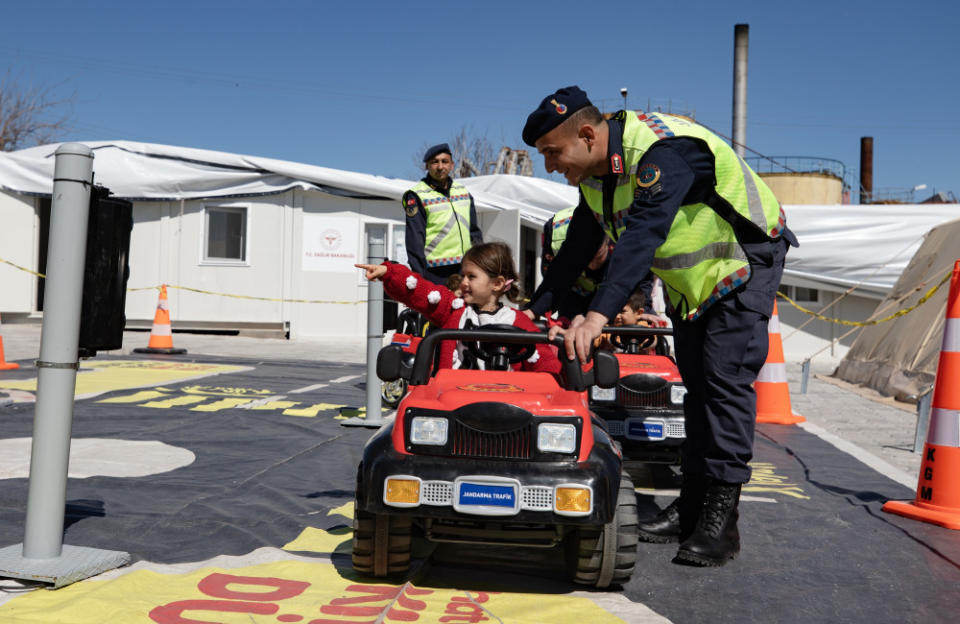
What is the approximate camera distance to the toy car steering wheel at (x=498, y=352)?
336cm

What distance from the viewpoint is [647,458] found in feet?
14.1

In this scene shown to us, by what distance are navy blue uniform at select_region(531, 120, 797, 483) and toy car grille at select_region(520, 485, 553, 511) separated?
73 cm

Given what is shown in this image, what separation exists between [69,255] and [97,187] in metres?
0.28

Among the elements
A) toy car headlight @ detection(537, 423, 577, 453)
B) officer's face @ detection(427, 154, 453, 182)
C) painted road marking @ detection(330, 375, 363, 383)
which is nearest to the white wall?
painted road marking @ detection(330, 375, 363, 383)

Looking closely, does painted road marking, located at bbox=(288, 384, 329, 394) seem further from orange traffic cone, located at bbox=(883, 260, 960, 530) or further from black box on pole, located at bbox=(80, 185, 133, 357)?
orange traffic cone, located at bbox=(883, 260, 960, 530)

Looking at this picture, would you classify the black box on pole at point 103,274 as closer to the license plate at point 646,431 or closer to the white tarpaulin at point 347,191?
the license plate at point 646,431

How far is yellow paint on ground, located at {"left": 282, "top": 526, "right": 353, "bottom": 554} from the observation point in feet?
9.69

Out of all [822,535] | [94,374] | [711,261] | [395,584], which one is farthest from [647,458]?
[94,374]

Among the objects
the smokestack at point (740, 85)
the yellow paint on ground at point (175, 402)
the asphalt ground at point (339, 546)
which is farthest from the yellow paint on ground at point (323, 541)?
the smokestack at point (740, 85)

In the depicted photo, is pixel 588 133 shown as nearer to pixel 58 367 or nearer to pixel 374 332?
pixel 58 367

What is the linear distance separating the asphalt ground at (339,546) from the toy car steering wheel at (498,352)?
729mm

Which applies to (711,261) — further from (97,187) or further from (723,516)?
(97,187)

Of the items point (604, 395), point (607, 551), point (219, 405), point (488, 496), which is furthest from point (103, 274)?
point (219, 405)

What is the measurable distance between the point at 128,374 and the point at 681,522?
6806 millimetres
